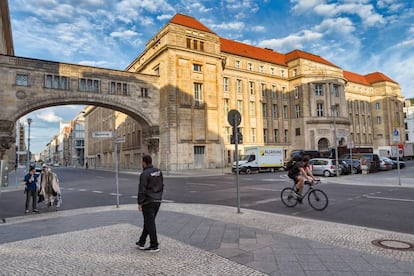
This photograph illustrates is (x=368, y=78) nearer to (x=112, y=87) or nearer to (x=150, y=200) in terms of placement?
(x=112, y=87)

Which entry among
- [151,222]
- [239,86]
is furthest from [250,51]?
[151,222]

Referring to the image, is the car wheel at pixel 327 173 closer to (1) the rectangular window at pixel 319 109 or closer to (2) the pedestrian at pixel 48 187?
(2) the pedestrian at pixel 48 187

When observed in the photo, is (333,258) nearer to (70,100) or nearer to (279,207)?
(279,207)

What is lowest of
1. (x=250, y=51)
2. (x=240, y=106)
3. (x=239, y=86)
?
(x=240, y=106)

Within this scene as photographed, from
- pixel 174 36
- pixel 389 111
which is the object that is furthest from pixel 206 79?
pixel 389 111

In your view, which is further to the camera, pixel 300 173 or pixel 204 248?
pixel 300 173

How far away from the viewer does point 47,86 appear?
33.4 metres

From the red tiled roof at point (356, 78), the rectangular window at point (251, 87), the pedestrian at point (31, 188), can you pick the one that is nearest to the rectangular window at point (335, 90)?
the rectangular window at point (251, 87)

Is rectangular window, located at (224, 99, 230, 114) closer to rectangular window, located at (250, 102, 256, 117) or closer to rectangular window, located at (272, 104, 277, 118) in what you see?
rectangular window, located at (250, 102, 256, 117)

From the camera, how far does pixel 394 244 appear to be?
5285 millimetres

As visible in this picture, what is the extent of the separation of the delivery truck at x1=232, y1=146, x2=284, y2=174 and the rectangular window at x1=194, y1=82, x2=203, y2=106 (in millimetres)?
11530

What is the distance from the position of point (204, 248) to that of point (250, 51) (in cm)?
5557

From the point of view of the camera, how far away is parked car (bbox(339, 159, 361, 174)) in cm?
2679

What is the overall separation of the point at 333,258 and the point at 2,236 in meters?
6.72
